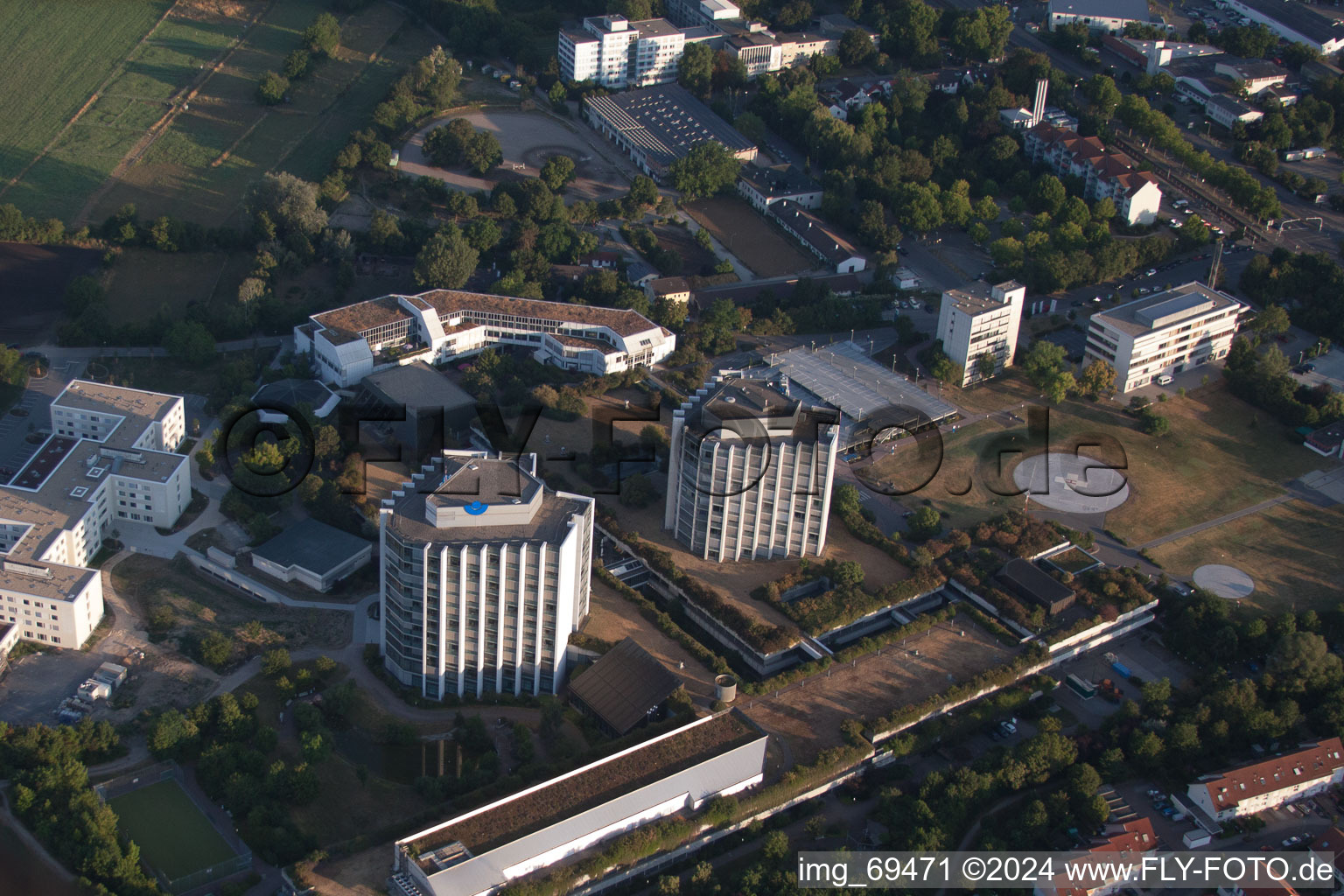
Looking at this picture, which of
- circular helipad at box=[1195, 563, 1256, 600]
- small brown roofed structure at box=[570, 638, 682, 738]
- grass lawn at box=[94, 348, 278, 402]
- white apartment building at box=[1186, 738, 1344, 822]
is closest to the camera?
white apartment building at box=[1186, 738, 1344, 822]

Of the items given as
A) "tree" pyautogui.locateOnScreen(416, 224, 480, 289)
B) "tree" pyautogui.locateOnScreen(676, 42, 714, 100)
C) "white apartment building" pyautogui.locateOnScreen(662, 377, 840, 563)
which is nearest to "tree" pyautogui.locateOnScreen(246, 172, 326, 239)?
"tree" pyautogui.locateOnScreen(416, 224, 480, 289)

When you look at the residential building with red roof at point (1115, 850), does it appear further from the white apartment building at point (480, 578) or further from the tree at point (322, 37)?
the tree at point (322, 37)

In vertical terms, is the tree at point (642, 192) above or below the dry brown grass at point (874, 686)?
above

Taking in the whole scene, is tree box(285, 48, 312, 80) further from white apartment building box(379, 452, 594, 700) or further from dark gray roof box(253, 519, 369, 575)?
white apartment building box(379, 452, 594, 700)

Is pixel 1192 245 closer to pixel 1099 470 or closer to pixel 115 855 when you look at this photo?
pixel 1099 470

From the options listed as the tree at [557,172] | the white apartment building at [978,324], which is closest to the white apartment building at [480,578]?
the white apartment building at [978,324]

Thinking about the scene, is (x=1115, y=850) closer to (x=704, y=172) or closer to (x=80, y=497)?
(x=80, y=497)

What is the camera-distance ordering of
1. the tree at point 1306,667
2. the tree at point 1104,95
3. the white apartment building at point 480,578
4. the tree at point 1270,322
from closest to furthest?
the white apartment building at point 480,578 → the tree at point 1306,667 → the tree at point 1270,322 → the tree at point 1104,95
